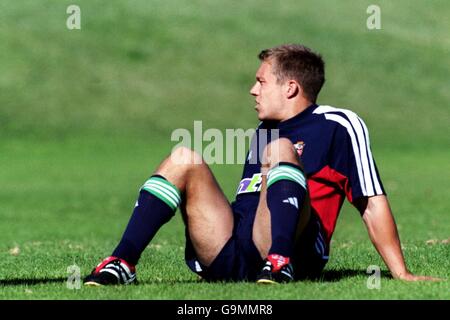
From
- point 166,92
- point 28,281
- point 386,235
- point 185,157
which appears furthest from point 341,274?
point 166,92

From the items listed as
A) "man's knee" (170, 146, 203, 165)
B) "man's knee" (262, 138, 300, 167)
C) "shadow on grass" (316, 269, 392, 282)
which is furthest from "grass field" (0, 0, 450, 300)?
"man's knee" (262, 138, 300, 167)

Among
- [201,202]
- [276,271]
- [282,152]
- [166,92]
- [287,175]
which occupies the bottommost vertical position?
[166,92]

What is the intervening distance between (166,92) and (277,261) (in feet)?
132

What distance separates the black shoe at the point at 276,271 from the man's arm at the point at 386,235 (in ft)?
3.17

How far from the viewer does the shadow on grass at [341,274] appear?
7992mm

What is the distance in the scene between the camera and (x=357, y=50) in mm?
52531

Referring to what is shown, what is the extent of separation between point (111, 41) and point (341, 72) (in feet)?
35.5

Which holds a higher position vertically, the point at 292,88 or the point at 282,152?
the point at 292,88

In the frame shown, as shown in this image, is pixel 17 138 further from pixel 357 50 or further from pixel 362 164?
pixel 362 164

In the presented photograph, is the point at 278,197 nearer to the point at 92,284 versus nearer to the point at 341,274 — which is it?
the point at 92,284

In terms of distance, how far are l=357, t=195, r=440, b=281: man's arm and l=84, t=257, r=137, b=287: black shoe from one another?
1.77 m

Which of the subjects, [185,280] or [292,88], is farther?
[185,280]

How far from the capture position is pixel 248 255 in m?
7.42

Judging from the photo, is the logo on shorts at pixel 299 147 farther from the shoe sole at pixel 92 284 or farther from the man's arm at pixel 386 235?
the shoe sole at pixel 92 284
